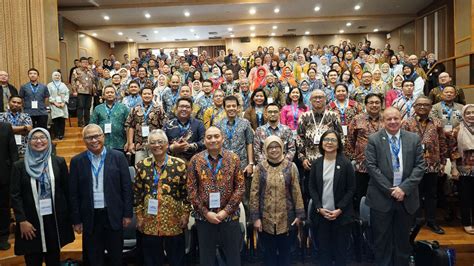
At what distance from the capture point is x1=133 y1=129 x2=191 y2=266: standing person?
2.63 m

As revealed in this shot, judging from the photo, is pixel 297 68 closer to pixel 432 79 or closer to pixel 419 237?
pixel 432 79

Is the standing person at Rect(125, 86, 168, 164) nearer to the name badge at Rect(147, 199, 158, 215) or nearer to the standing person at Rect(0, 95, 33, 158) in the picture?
the standing person at Rect(0, 95, 33, 158)

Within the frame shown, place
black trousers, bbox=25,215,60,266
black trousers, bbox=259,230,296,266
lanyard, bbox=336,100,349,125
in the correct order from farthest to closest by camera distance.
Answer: lanyard, bbox=336,100,349,125 < black trousers, bbox=259,230,296,266 < black trousers, bbox=25,215,60,266

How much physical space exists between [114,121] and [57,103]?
9.58 ft

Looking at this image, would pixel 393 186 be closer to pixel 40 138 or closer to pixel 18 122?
pixel 40 138

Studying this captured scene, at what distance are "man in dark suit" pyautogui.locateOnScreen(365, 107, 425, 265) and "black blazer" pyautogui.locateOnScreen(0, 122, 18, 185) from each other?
3.55 m

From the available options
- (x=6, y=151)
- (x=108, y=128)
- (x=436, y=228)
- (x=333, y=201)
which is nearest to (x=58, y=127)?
(x=108, y=128)

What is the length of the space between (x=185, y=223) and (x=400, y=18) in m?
13.8

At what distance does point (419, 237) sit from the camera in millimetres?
3658

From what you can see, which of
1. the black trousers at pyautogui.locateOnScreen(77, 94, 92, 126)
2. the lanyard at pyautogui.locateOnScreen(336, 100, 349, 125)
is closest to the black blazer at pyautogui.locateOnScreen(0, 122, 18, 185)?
the lanyard at pyautogui.locateOnScreen(336, 100, 349, 125)

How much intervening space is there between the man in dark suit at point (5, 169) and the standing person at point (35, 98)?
2.17 meters

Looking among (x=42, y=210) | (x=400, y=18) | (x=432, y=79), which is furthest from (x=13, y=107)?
(x=400, y=18)

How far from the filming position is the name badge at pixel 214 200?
104 inches

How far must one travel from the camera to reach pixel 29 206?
8.90ft
